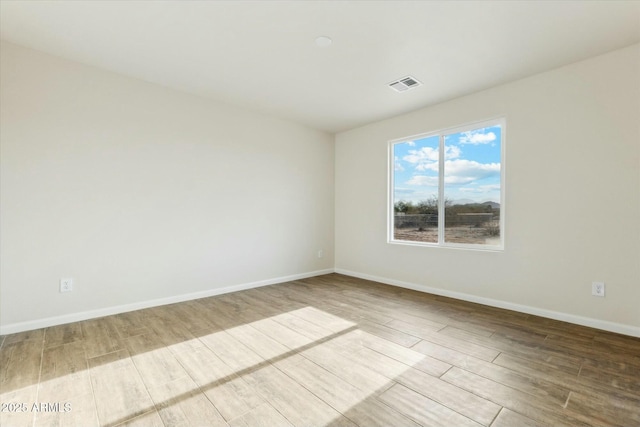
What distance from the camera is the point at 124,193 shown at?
3.12 meters

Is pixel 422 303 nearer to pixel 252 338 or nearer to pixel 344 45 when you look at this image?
pixel 252 338

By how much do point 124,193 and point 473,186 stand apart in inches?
162

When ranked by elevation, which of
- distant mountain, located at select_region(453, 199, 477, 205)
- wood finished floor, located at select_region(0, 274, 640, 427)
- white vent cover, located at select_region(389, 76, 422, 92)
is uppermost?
white vent cover, located at select_region(389, 76, 422, 92)

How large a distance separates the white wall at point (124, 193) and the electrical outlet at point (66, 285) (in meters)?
0.05

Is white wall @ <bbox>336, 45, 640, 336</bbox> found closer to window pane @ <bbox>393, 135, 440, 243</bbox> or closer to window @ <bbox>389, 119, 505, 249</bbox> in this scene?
window @ <bbox>389, 119, 505, 249</bbox>

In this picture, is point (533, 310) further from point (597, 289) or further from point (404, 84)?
point (404, 84)

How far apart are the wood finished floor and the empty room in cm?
2

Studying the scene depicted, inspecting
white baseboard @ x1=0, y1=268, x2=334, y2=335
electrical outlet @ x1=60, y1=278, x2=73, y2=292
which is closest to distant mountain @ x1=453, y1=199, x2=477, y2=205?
white baseboard @ x1=0, y1=268, x2=334, y2=335

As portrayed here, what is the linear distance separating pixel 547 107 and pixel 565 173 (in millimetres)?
714

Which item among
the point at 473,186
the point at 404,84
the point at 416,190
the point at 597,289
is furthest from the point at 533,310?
the point at 404,84

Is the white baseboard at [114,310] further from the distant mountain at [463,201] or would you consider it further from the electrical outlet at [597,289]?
the electrical outlet at [597,289]

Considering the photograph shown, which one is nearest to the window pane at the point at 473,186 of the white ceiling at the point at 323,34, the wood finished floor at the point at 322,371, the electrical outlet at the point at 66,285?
the white ceiling at the point at 323,34

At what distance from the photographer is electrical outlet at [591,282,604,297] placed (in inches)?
104

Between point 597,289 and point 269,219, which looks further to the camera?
point 269,219
